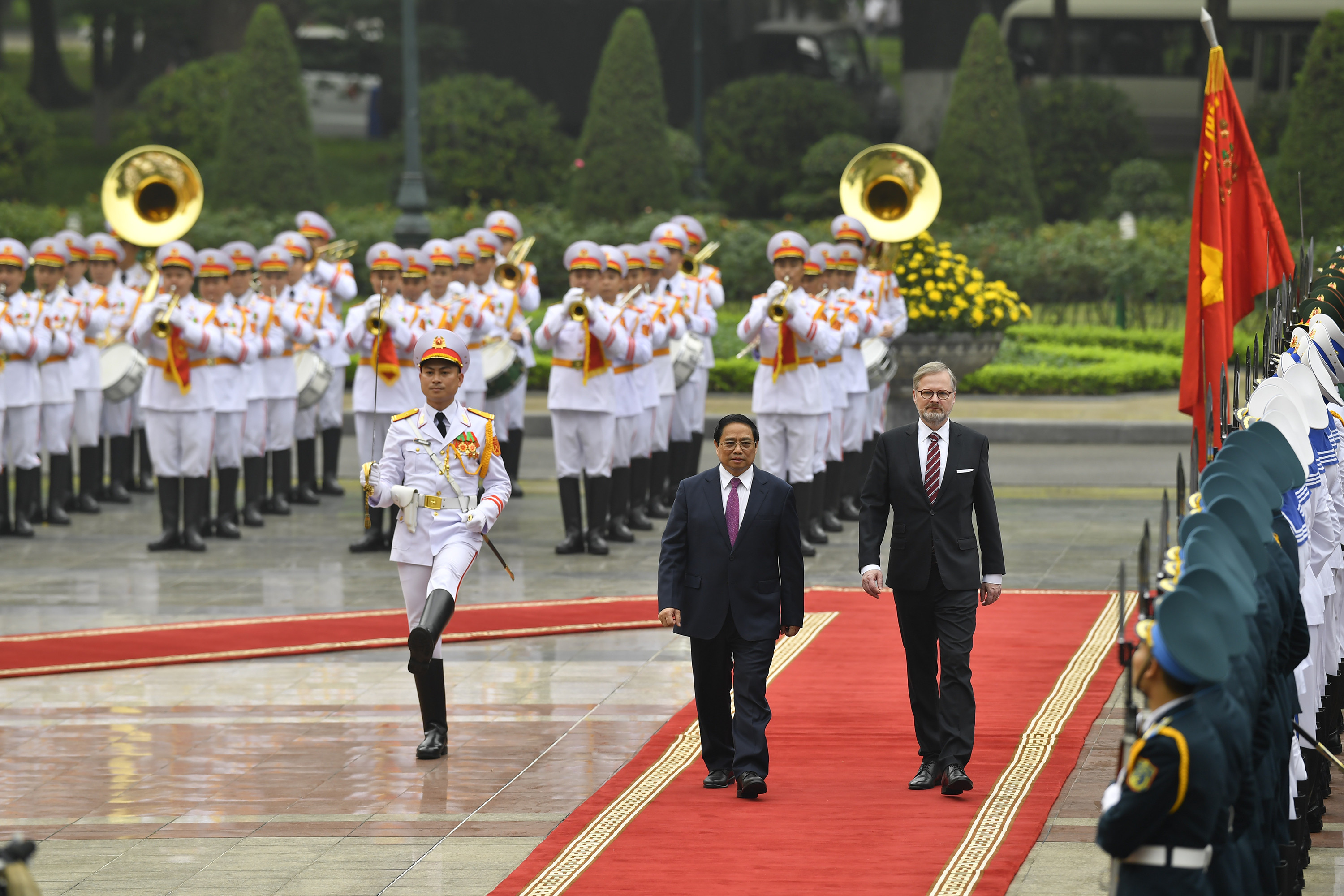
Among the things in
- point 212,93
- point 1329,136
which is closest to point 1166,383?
point 1329,136

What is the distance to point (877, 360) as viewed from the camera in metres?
14.8

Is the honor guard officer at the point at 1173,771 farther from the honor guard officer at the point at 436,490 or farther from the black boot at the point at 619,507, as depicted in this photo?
the black boot at the point at 619,507

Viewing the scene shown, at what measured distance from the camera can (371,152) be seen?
43000 millimetres

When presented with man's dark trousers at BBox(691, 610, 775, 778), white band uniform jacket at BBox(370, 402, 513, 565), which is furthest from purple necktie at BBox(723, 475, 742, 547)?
white band uniform jacket at BBox(370, 402, 513, 565)

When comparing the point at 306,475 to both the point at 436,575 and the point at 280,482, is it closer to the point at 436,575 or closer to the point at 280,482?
the point at 280,482

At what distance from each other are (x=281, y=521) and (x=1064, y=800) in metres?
8.84

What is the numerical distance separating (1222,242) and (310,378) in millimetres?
8206

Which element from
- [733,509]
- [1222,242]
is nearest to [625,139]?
[1222,242]

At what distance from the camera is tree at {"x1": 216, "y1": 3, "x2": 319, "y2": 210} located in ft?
96.7

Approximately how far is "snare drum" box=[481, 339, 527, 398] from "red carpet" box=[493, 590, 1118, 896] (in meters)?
4.85

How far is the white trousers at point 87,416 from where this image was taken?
51.3 feet

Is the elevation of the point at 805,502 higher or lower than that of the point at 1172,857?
lower

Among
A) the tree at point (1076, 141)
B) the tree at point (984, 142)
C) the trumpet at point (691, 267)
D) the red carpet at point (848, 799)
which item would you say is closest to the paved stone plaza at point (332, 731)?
the red carpet at point (848, 799)

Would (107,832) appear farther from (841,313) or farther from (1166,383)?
(1166,383)
